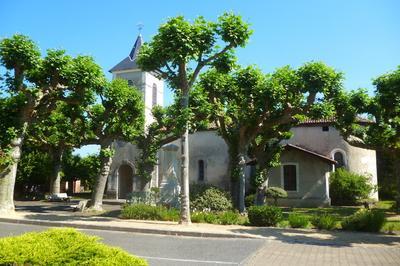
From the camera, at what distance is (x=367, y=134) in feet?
64.9

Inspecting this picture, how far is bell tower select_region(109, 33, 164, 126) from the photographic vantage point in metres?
34.2

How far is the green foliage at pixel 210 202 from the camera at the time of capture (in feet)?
58.5

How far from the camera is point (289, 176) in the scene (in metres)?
28.1

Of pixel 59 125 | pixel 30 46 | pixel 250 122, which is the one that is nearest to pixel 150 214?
pixel 250 122

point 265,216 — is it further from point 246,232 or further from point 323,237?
point 323,237

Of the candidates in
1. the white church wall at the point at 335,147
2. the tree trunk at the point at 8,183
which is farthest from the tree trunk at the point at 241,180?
the white church wall at the point at 335,147

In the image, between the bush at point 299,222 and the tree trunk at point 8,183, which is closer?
the bush at point 299,222

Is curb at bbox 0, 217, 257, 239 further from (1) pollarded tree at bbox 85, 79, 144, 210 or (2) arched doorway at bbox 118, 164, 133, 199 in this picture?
(2) arched doorway at bbox 118, 164, 133, 199

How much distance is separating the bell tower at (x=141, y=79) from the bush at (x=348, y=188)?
1568 cm

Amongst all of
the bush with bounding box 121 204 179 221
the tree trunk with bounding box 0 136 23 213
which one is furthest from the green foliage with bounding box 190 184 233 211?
the tree trunk with bounding box 0 136 23 213

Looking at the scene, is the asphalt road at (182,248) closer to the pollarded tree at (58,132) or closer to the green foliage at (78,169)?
the pollarded tree at (58,132)

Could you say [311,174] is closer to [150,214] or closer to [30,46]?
[150,214]

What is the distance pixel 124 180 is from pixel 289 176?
15.0 metres

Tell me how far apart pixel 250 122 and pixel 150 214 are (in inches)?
273
